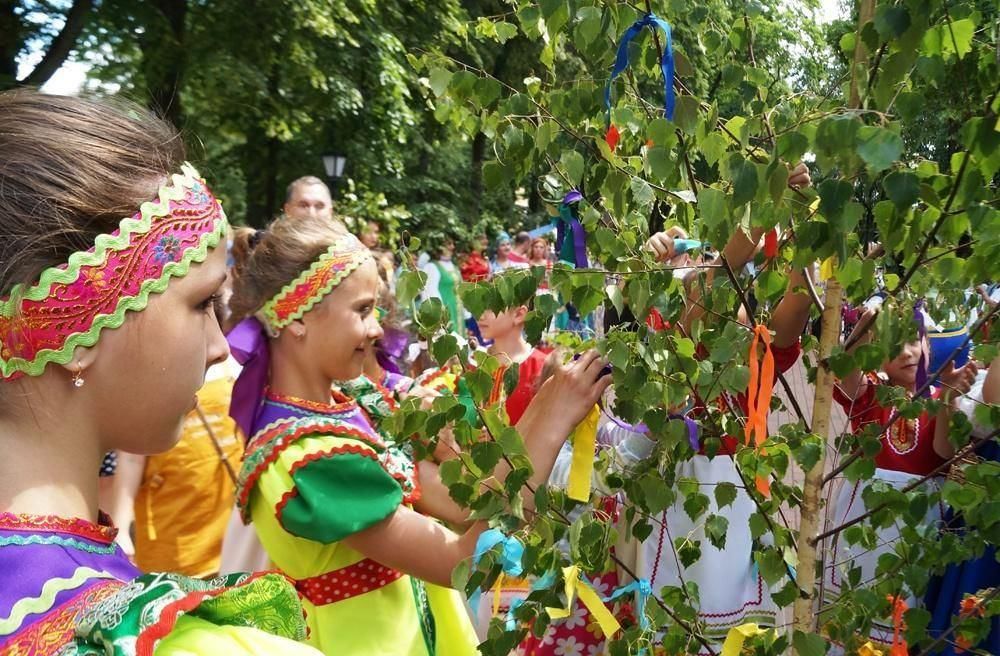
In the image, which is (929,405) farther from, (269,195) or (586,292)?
(269,195)

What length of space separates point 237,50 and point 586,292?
8814 millimetres

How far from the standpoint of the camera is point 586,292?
140 centimetres

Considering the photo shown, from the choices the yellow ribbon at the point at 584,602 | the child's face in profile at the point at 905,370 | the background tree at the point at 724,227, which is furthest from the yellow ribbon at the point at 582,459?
the child's face in profile at the point at 905,370

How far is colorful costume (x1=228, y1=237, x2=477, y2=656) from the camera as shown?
2002mm

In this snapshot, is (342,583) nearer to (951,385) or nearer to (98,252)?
(98,252)

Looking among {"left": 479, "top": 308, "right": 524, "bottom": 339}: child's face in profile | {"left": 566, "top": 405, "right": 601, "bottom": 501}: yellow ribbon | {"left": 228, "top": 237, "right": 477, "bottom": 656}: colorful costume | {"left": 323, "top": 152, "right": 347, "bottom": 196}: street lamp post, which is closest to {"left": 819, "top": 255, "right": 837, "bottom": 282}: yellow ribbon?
{"left": 566, "top": 405, "right": 601, "bottom": 501}: yellow ribbon

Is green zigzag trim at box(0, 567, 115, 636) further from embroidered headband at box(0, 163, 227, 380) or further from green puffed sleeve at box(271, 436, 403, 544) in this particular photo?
green puffed sleeve at box(271, 436, 403, 544)

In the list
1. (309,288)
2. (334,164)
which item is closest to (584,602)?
(309,288)

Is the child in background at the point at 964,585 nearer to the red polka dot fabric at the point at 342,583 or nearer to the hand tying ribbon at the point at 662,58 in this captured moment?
the red polka dot fabric at the point at 342,583

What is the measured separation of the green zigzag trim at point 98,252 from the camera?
1.07 metres

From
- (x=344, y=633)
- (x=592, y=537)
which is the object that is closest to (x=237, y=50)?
(x=344, y=633)

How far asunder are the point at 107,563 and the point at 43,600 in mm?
109

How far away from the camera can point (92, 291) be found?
1085mm

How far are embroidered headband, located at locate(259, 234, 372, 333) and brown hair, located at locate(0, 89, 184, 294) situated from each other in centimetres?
119
